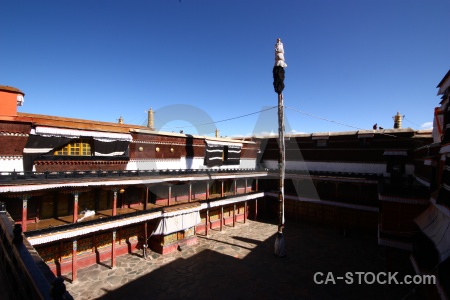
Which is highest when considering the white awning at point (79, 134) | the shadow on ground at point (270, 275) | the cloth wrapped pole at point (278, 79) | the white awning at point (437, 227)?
the cloth wrapped pole at point (278, 79)

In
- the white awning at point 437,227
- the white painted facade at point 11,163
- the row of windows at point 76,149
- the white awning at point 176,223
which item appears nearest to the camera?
the white awning at point 437,227

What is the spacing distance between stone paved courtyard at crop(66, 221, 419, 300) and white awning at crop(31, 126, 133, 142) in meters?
8.34

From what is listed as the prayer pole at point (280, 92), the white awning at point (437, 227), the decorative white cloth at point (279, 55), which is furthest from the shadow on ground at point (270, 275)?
the decorative white cloth at point (279, 55)

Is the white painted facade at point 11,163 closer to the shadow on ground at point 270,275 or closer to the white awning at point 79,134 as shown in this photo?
the white awning at point 79,134

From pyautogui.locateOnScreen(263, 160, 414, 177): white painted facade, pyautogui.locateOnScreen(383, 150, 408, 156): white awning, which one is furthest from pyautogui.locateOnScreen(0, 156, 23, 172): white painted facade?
pyautogui.locateOnScreen(383, 150, 408, 156): white awning

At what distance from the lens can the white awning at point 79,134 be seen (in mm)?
12820

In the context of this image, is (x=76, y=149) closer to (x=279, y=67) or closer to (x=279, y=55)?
(x=279, y=67)

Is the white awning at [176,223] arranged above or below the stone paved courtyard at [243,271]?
above

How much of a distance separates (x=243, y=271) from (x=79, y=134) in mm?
13351

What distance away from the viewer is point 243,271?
1510 cm

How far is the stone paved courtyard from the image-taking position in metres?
12.6

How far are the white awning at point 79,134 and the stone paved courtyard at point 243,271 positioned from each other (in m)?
8.34

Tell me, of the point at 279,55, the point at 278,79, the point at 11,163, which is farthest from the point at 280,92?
the point at 11,163

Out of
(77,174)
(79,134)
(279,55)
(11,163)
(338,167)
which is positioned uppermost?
(279,55)
